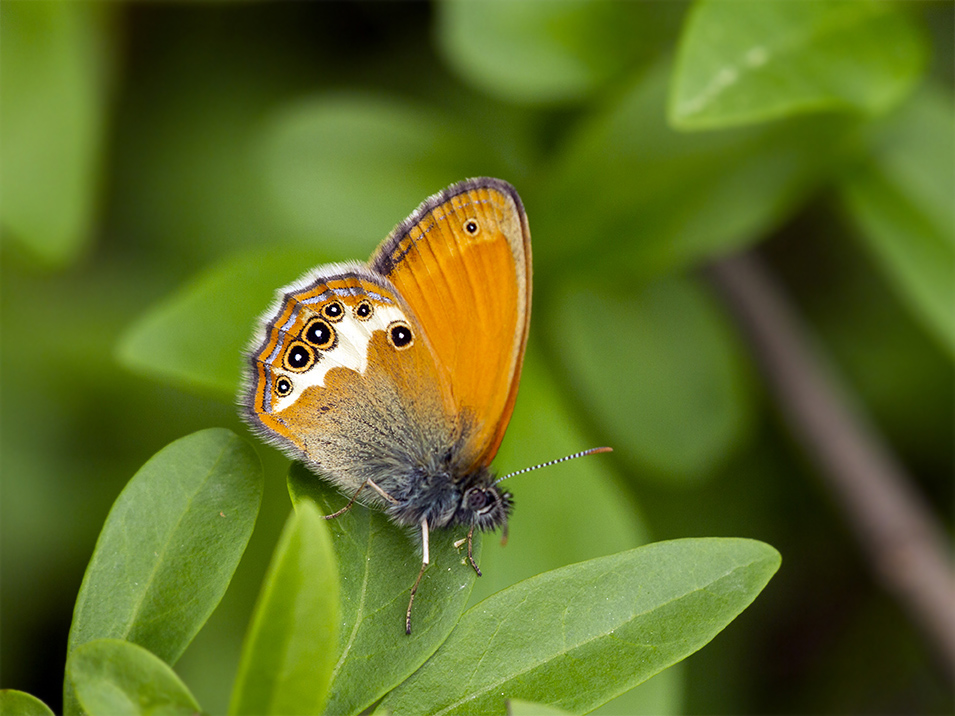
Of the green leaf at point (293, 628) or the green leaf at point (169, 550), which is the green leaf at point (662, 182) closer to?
the green leaf at point (169, 550)

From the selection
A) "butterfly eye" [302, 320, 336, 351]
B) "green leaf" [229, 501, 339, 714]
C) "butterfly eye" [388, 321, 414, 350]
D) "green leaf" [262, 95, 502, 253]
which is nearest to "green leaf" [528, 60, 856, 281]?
"green leaf" [262, 95, 502, 253]

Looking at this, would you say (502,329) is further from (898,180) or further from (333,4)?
(333,4)

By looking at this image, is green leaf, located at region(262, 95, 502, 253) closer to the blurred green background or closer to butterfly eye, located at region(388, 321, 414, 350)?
the blurred green background

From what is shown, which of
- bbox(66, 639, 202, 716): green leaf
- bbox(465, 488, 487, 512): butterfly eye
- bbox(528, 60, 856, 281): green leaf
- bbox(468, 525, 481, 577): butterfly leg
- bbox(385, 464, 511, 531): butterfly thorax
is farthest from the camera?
bbox(528, 60, 856, 281): green leaf

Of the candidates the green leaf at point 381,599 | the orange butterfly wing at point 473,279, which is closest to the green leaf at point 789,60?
the orange butterfly wing at point 473,279

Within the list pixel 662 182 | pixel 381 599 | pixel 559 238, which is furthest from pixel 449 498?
pixel 662 182

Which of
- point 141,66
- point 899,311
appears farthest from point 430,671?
point 141,66
